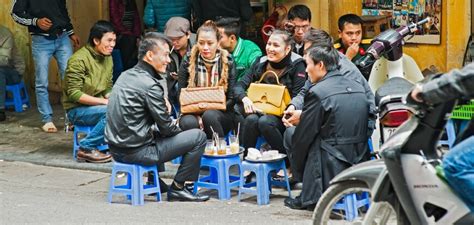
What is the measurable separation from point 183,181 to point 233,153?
0.51 m

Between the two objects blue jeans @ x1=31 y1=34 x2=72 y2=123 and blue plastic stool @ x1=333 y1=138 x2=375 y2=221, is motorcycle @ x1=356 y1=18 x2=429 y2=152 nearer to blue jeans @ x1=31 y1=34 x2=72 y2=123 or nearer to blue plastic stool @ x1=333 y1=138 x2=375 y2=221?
blue plastic stool @ x1=333 y1=138 x2=375 y2=221

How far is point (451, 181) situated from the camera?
580 centimetres

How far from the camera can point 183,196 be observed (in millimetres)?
8781

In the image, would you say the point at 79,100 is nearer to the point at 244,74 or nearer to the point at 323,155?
the point at 244,74

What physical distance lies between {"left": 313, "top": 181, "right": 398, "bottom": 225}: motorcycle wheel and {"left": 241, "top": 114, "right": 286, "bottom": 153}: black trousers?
2.47 metres

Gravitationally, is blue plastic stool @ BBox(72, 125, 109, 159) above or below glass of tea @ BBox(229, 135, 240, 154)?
below

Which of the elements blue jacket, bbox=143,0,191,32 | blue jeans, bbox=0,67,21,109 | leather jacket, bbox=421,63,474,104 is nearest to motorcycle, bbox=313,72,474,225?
leather jacket, bbox=421,63,474,104

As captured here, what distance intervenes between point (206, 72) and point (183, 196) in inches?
57.3

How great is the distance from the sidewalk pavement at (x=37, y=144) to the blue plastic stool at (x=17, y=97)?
0.37 feet

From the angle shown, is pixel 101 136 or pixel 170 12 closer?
pixel 101 136

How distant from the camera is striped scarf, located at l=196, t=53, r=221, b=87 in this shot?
9703mm

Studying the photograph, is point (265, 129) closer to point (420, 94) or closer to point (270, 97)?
point (270, 97)

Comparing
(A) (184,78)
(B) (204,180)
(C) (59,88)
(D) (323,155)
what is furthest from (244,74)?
(C) (59,88)

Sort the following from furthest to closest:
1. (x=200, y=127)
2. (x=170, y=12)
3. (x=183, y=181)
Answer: (x=170, y=12)
(x=200, y=127)
(x=183, y=181)
